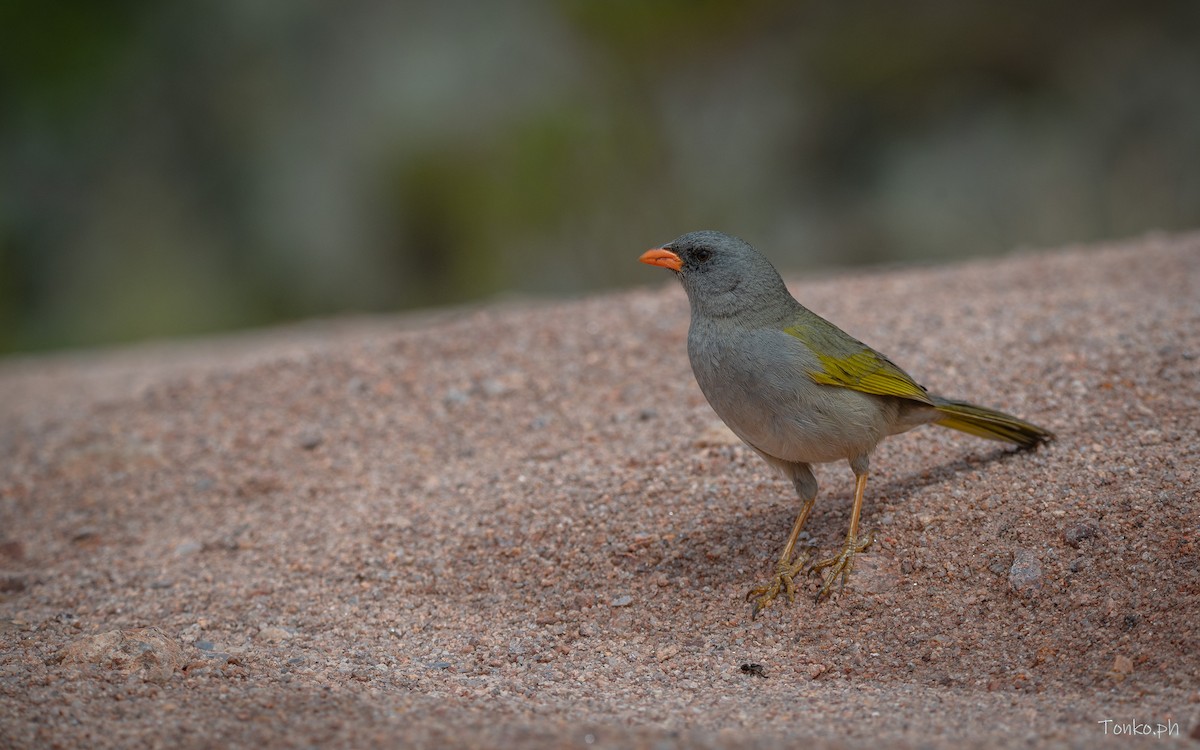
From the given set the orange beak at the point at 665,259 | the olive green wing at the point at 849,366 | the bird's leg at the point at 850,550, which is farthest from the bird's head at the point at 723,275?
the bird's leg at the point at 850,550

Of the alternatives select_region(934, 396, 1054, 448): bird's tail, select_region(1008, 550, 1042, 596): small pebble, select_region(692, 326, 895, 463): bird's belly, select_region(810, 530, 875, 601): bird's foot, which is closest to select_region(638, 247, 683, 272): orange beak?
select_region(692, 326, 895, 463): bird's belly

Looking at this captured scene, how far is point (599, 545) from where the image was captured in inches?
186

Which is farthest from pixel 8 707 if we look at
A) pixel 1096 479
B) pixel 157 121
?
pixel 157 121

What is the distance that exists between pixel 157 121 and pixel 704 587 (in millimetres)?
11461

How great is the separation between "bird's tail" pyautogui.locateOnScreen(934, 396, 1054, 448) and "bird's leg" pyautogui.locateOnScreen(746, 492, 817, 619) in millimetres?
703

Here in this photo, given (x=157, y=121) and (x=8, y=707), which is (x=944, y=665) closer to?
(x=8, y=707)

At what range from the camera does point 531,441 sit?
5797mm

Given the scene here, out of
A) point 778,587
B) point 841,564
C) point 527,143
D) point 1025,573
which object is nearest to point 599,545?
point 778,587

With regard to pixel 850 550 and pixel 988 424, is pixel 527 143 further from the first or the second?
pixel 850 550

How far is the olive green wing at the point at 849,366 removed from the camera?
431 centimetres

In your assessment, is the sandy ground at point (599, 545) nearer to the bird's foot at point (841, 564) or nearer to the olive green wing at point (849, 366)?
the bird's foot at point (841, 564)

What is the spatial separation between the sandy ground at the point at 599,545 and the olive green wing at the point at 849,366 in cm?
54

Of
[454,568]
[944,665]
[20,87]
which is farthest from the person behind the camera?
[20,87]

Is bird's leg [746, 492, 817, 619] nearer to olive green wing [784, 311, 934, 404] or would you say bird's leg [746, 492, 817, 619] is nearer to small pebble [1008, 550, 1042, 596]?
olive green wing [784, 311, 934, 404]
